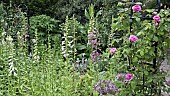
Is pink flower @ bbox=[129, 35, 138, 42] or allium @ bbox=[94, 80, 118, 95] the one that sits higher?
pink flower @ bbox=[129, 35, 138, 42]

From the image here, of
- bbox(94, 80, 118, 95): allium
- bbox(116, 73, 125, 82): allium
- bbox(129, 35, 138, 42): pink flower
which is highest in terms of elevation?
bbox(129, 35, 138, 42): pink flower

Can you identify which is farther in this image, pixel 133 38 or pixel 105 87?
pixel 105 87

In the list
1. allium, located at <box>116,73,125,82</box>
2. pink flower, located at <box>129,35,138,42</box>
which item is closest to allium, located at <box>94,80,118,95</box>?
allium, located at <box>116,73,125,82</box>

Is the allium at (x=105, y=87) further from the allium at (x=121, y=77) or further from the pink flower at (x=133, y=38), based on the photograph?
the pink flower at (x=133, y=38)

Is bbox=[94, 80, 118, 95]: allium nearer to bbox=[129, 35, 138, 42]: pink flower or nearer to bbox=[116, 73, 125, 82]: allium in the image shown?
bbox=[116, 73, 125, 82]: allium

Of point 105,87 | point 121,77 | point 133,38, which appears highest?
point 133,38

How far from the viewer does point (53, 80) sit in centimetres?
366

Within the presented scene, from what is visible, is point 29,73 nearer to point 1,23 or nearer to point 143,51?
point 143,51

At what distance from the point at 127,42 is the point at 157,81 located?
0.47 metres

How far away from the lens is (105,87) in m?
3.55

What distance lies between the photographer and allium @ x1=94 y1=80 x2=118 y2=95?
349cm

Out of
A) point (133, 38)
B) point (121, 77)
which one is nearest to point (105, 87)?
point (121, 77)

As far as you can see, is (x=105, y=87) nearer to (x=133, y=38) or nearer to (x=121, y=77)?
(x=121, y=77)

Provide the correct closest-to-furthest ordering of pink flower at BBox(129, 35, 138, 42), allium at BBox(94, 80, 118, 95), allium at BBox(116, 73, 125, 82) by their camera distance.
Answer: pink flower at BBox(129, 35, 138, 42) → allium at BBox(116, 73, 125, 82) → allium at BBox(94, 80, 118, 95)
